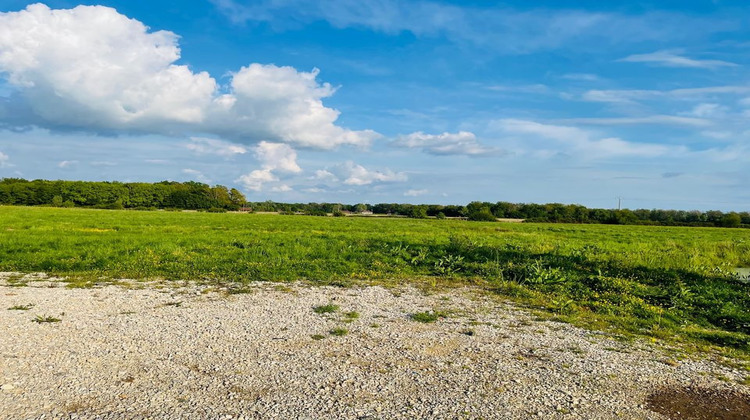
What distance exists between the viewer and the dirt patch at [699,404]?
5660 millimetres

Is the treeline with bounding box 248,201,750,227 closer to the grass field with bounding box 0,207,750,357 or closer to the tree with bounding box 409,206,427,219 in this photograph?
the tree with bounding box 409,206,427,219

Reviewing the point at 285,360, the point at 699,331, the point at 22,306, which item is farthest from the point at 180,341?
the point at 699,331

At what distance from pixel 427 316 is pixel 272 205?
14341 cm

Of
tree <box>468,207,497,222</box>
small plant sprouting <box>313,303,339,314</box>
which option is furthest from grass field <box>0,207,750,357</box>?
tree <box>468,207,497,222</box>

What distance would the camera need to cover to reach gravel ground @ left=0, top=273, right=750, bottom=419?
5559mm

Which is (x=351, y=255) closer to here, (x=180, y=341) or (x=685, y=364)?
(x=180, y=341)

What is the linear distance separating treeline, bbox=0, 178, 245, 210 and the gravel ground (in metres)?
126

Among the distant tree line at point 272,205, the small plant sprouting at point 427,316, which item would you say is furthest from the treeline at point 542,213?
the small plant sprouting at point 427,316

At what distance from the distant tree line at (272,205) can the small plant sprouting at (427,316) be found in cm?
10859

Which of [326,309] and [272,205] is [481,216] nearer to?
[272,205]

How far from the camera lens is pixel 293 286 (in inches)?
551

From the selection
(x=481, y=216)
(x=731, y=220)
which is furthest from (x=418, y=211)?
(x=731, y=220)

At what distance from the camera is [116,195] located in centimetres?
13100

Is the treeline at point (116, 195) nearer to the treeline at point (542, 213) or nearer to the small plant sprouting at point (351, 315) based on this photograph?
the treeline at point (542, 213)
